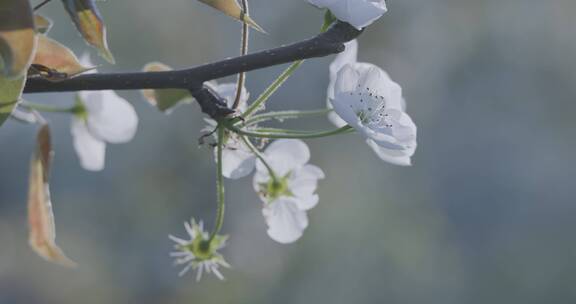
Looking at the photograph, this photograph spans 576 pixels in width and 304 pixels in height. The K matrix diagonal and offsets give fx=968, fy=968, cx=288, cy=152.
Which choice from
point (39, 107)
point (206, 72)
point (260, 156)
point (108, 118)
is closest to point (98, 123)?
point (108, 118)

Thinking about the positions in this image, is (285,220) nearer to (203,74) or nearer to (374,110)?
(374,110)

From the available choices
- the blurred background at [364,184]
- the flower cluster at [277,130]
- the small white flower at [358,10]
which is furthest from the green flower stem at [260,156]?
the blurred background at [364,184]

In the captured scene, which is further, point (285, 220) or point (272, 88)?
point (285, 220)

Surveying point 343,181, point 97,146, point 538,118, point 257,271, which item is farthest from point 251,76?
point 97,146

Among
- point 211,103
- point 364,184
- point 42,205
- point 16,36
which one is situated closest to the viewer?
point 16,36

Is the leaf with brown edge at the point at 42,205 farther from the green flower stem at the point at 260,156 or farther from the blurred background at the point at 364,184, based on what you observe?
the blurred background at the point at 364,184

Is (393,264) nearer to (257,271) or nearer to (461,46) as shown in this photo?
(257,271)

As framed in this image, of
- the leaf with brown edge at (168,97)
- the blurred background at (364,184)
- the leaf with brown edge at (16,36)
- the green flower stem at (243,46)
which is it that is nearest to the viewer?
the leaf with brown edge at (16,36)
